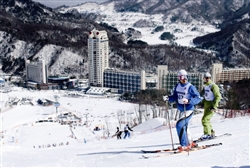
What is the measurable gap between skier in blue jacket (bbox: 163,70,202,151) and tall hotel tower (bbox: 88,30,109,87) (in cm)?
4197

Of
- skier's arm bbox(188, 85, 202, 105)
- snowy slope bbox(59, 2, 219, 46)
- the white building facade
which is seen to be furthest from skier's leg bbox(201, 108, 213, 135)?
snowy slope bbox(59, 2, 219, 46)

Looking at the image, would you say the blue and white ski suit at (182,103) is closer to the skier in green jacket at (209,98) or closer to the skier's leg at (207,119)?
the skier in green jacket at (209,98)

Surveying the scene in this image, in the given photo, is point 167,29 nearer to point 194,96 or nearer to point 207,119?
point 207,119

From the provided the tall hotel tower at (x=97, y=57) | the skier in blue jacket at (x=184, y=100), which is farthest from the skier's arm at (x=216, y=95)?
the tall hotel tower at (x=97, y=57)

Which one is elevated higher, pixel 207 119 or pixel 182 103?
pixel 182 103

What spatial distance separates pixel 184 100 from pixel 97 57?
42.9 meters

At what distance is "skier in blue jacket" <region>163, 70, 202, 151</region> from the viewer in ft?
19.9

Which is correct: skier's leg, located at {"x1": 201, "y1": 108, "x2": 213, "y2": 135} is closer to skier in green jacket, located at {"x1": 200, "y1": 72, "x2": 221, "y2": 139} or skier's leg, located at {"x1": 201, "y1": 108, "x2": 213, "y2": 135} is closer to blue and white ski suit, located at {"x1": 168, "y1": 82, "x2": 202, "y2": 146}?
skier in green jacket, located at {"x1": 200, "y1": 72, "x2": 221, "y2": 139}

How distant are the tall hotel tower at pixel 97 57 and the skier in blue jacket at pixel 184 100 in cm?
4197

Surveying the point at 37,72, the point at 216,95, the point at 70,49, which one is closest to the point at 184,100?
the point at 216,95

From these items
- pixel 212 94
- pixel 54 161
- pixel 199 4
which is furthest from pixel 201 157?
pixel 199 4

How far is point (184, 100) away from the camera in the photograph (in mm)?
5996

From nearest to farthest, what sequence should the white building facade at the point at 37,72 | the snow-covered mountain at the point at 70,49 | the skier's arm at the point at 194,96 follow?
the skier's arm at the point at 194,96
the white building facade at the point at 37,72
the snow-covered mountain at the point at 70,49

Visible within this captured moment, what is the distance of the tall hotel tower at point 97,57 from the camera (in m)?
48.2
